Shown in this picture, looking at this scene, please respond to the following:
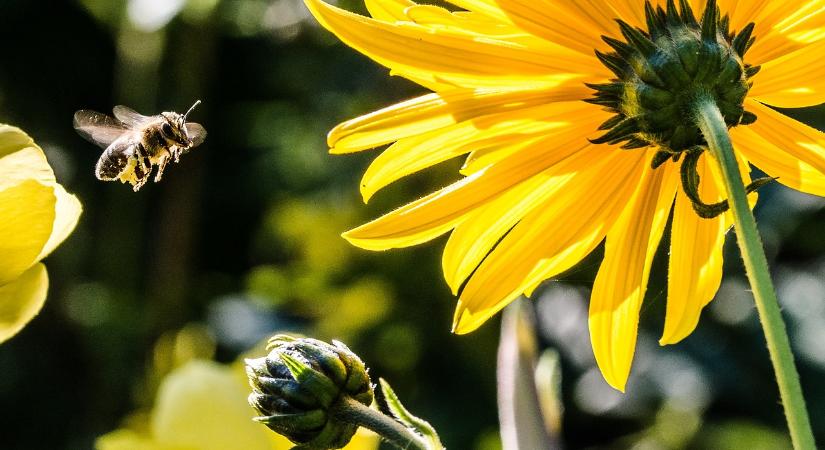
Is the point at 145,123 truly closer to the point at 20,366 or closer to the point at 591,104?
the point at 591,104

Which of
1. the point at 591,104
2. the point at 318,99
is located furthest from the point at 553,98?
the point at 318,99

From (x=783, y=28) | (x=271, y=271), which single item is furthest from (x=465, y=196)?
(x=271, y=271)

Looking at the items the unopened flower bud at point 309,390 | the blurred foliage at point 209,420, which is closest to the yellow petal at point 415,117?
the unopened flower bud at point 309,390

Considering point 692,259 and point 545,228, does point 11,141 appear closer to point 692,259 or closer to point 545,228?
point 545,228

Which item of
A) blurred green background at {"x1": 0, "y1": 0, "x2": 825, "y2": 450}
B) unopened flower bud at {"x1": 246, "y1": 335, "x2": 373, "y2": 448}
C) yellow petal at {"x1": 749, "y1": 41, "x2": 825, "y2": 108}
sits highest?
yellow petal at {"x1": 749, "y1": 41, "x2": 825, "y2": 108}

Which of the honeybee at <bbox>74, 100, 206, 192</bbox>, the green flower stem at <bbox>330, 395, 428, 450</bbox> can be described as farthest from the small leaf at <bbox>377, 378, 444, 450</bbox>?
the honeybee at <bbox>74, 100, 206, 192</bbox>

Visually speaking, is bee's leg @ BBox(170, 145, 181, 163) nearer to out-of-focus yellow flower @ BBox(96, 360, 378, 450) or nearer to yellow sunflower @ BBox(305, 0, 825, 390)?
out-of-focus yellow flower @ BBox(96, 360, 378, 450)
